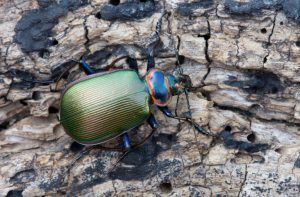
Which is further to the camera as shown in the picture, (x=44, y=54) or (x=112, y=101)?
Result: (x=44, y=54)

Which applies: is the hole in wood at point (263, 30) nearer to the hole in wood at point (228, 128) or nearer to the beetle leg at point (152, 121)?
the hole in wood at point (228, 128)

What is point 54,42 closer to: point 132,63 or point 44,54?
point 44,54

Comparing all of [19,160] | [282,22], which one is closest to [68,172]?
[19,160]

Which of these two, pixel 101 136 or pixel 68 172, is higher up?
pixel 101 136

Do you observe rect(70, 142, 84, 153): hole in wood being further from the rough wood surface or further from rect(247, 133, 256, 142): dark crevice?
rect(247, 133, 256, 142): dark crevice

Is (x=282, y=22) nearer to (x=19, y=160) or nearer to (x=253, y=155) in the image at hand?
(x=253, y=155)

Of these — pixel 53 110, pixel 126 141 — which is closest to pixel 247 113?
pixel 126 141

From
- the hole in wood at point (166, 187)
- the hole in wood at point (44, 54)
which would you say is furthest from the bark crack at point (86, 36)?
the hole in wood at point (166, 187)
